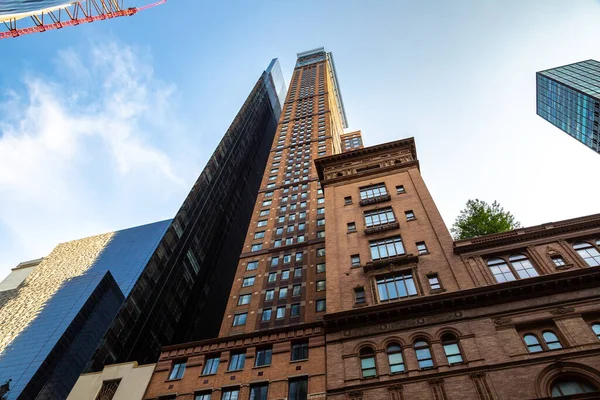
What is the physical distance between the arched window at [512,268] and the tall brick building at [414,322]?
11 cm

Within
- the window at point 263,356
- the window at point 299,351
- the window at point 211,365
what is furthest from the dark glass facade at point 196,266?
the window at point 299,351

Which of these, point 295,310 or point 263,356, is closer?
point 263,356

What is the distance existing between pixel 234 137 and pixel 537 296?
9577 centimetres

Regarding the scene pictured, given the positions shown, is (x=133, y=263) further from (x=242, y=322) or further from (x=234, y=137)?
(x=242, y=322)

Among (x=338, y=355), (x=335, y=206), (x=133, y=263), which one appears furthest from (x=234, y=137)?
(x=338, y=355)

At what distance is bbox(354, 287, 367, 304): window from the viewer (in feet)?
102

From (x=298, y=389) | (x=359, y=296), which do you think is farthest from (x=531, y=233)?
(x=298, y=389)

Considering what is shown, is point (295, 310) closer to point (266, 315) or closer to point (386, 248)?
point (266, 315)

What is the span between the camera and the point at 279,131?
345 feet

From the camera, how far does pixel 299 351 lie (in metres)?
29.5

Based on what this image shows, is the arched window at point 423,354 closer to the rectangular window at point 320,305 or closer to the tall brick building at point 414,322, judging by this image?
the tall brick building at point 414,322

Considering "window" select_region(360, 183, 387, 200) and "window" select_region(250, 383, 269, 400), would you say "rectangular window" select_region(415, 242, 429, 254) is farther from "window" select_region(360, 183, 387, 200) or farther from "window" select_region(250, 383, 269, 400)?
"window" select_region(250, 383, 269, 400)

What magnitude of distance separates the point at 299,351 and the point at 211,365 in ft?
22.2

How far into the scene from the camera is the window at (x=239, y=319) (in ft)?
148
